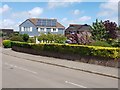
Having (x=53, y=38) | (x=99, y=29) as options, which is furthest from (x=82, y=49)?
(x=99, y=29)

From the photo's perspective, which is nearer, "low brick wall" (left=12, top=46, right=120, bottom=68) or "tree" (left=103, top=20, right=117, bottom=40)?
"low brick wall" (left=12, top=46, right=120, bottom=68)

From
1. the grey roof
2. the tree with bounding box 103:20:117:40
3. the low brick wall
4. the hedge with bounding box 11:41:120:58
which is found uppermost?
the grey roof

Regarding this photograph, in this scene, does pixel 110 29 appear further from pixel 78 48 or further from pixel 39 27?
pixel 39 27

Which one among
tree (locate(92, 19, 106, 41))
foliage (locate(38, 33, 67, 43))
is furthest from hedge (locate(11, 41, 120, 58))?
tree (locate(92, 19, 106, 41))

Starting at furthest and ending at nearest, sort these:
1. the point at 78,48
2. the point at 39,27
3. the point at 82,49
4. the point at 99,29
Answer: the point at 39,27 < the point at 99,29 < the point at 78,48 < the point at 82,49

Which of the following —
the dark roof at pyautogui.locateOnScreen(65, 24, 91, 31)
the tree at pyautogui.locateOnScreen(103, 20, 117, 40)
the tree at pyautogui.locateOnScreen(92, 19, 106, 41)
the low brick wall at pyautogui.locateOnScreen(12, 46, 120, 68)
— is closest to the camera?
the low brick wall at pyautogui.locateOnScreen(12, 46, 120, 68)

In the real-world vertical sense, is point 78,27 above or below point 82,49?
above

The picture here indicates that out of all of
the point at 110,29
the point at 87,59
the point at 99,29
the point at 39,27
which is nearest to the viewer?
the point at 87,59

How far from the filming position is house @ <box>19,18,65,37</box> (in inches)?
3214

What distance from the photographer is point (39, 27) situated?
268 feet

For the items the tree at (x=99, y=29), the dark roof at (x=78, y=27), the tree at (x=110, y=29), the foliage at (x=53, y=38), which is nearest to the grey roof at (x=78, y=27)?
the dark roof at (x=78, y=27)

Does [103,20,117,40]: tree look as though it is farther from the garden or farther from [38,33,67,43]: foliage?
[38,33,67,43]: foliage

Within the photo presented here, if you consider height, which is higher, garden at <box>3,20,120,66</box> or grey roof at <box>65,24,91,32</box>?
grey roof at <box>65,24,91,32</box>

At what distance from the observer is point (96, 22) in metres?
57.0
